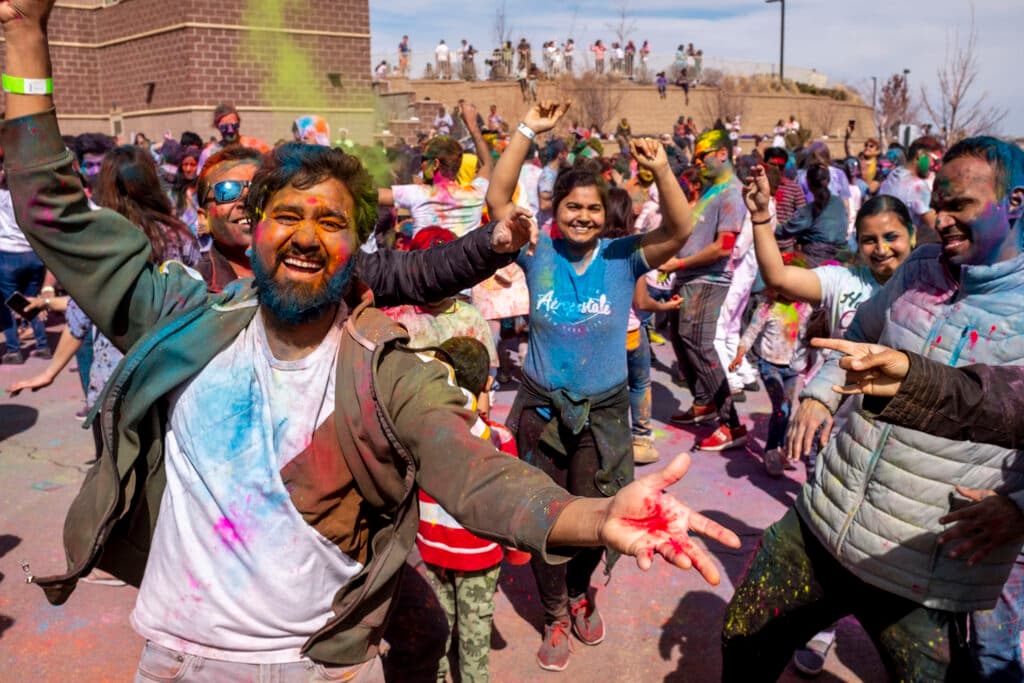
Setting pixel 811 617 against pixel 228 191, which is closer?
pixel 811 617

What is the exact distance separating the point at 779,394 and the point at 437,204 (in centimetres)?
281

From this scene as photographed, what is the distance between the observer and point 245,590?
6.51 ft

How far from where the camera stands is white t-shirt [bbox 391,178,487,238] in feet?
20.5

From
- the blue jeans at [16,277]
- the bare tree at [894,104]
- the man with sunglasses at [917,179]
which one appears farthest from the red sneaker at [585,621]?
the bare tree at [894,104]

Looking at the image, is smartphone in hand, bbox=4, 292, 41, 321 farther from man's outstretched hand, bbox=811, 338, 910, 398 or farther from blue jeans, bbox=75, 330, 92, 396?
man's outstretched hand, bbox=811, 338, 910, 398

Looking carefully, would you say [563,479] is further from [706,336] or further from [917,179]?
[917,179]

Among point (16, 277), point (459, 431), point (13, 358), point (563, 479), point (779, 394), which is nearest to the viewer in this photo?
point (459, 431)

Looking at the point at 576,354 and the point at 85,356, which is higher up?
the point at 576,354

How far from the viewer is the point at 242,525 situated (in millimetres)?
1977

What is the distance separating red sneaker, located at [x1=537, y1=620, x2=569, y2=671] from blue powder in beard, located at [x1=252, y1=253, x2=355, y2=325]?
2284mm

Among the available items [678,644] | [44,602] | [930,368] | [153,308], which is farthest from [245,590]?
[44,602]

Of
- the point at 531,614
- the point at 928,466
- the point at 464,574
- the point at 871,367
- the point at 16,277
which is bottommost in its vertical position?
the point at 531,614

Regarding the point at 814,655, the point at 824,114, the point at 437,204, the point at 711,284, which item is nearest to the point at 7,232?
the point at 437,204

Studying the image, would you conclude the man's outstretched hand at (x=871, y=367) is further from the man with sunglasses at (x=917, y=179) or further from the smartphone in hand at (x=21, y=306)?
the man with sunglasses at (x=917, y=179)
